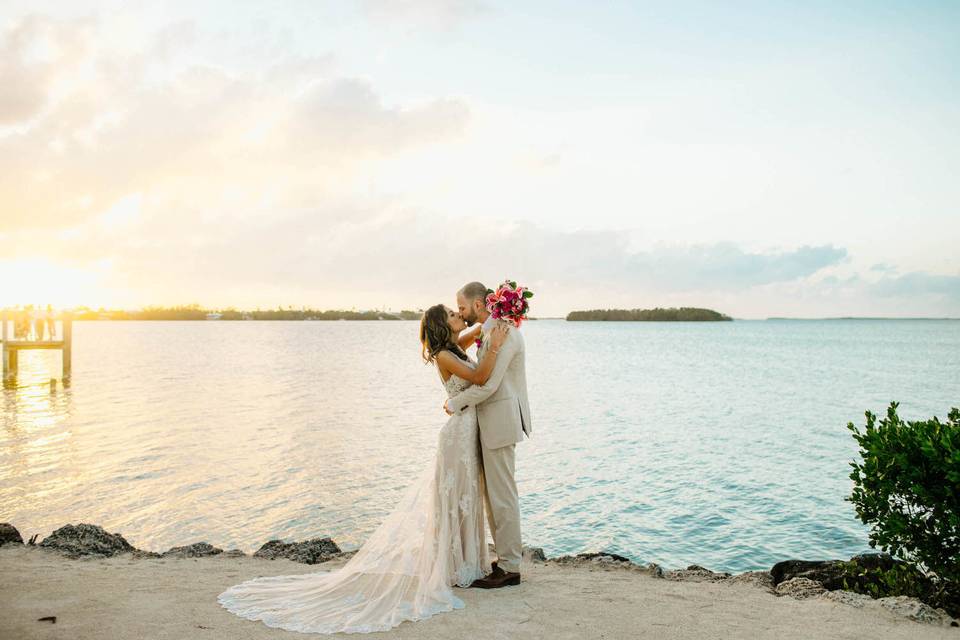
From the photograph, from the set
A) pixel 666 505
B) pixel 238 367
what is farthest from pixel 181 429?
pixel 238 367

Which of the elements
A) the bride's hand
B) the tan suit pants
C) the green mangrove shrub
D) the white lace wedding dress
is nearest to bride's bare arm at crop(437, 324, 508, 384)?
the bride's hand

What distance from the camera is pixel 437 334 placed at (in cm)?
648

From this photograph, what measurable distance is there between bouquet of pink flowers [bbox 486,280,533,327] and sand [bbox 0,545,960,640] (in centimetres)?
259

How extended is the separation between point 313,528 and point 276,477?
140 inches

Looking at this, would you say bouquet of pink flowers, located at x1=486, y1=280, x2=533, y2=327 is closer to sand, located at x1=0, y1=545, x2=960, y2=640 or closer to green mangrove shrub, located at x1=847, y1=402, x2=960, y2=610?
sand, located at x1=0, y1=545, x2=960, y2=640

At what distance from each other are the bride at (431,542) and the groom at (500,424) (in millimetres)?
101

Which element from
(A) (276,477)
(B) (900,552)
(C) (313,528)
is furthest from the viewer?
(A) (276,477)

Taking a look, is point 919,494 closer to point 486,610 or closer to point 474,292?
point 486,610

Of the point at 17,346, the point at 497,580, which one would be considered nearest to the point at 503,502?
the point at 497,580

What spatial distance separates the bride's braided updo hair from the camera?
6.48 m

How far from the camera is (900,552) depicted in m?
6.27

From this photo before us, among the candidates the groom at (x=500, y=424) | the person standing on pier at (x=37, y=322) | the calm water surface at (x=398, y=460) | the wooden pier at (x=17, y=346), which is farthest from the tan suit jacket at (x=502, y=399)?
the person standing on pier at (x=37, y=322)

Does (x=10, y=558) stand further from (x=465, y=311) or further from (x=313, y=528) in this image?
(x=465, y=311)

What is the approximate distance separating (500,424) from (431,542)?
1.28 m
